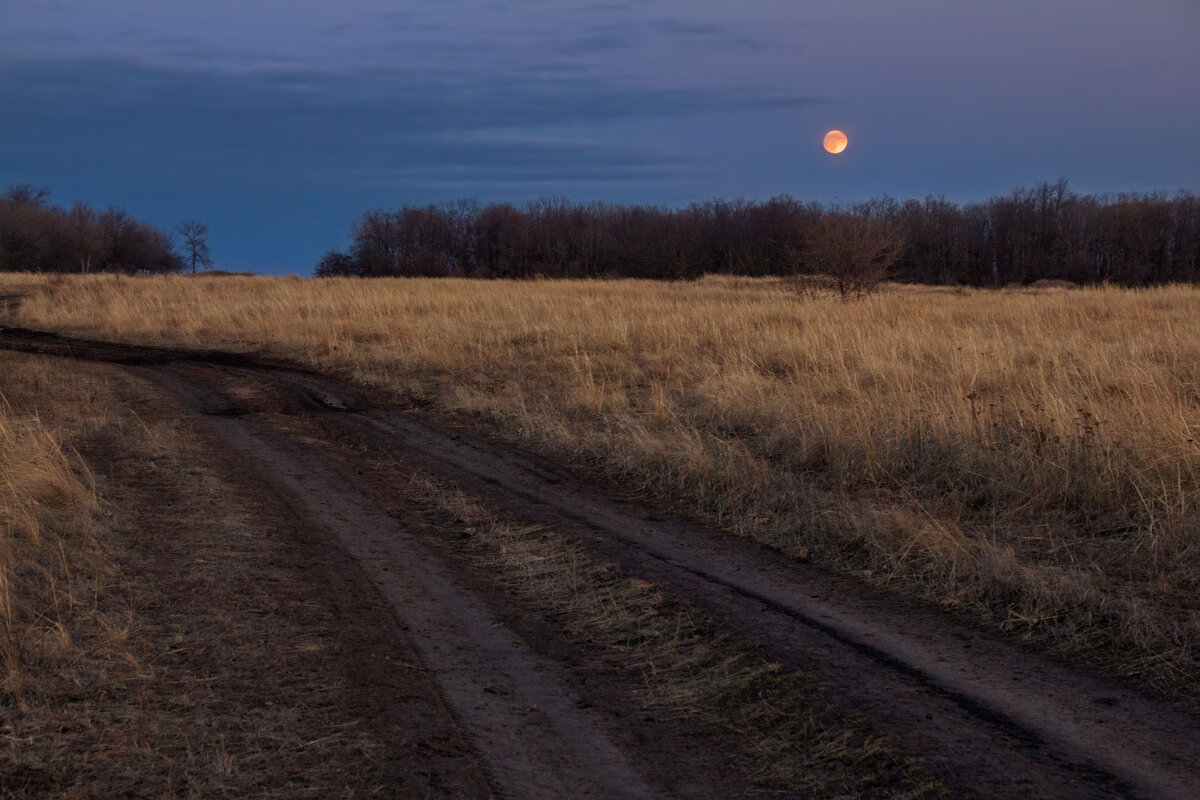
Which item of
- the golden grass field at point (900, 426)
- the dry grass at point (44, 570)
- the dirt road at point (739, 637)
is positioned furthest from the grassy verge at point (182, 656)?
the golden grass field at point (900, 426)

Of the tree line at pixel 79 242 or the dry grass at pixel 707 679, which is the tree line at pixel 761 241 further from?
the dry grass at pixel 707 679

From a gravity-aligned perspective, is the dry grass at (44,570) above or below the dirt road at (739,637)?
above

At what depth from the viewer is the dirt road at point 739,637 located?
2914mm

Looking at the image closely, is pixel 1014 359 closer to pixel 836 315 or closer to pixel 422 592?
pixel 836 315

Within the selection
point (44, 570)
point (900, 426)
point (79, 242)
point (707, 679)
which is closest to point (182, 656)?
point (44, 570)

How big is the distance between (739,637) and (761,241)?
7120cm

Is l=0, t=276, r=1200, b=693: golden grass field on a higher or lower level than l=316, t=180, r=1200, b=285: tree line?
lower

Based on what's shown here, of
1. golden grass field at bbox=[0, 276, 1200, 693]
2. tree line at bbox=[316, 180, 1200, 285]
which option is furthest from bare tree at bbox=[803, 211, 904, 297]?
tree line at bbox=[316, 180, 1200, 285]

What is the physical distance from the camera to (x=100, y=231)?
64.8 metres

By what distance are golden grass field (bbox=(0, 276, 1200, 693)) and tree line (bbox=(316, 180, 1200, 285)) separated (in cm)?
4762

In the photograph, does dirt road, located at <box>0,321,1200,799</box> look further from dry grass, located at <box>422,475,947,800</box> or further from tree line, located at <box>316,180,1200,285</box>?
tree line, located at <box>316,180,1200,285</box>

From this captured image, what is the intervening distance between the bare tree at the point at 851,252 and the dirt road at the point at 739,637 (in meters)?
17.4

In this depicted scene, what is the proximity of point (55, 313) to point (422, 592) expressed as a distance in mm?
22027

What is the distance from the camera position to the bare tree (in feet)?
73.7
